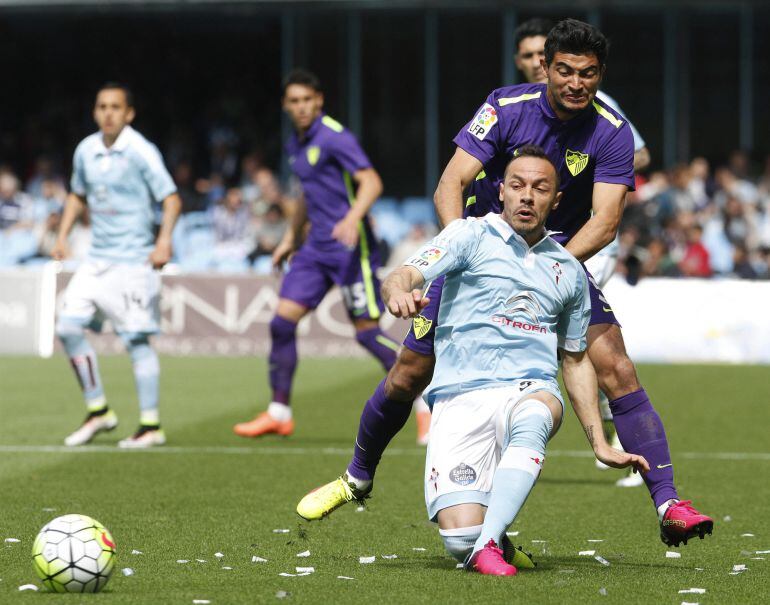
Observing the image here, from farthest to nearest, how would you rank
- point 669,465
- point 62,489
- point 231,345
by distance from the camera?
point 231,345, point 62,489, point 669,465

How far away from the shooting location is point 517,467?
17.6 ft

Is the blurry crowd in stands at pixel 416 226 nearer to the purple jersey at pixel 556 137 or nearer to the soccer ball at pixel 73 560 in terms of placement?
the purple jersey at pixel 556 137

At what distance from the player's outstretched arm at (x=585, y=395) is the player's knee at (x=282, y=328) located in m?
4.51

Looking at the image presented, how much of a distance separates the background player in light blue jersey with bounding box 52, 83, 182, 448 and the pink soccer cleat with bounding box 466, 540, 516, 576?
4.70 metres

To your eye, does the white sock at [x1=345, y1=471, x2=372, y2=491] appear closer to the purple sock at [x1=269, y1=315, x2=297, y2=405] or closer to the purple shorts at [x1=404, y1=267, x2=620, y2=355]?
the purple shorts at [x1=404, y1=267, x2=620, y2=355]

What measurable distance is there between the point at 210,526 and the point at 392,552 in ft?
3.30

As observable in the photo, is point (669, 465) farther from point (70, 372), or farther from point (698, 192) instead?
point (698, 192)

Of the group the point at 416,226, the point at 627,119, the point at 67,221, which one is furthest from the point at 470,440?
the point at 416,226

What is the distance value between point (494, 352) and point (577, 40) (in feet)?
4.19

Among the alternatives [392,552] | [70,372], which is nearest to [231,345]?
[70,372]

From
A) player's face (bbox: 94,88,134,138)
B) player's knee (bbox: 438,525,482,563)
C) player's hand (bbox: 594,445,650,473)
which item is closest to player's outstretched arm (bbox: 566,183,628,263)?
player's hand (bbox: 594,445,650,473)

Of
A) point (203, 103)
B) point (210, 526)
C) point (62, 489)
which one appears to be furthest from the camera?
point (203, 103)

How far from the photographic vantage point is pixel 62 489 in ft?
25.8

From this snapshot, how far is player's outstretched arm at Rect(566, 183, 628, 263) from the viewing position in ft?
20.0
